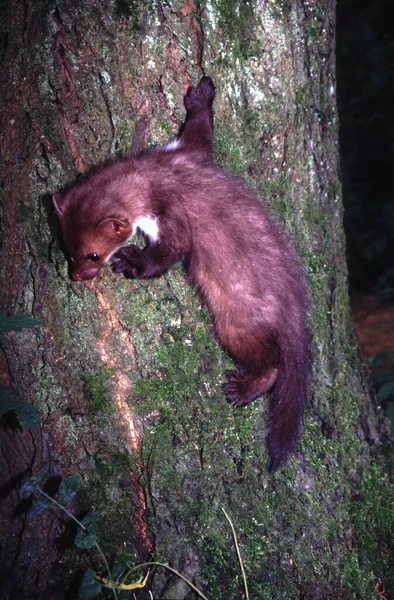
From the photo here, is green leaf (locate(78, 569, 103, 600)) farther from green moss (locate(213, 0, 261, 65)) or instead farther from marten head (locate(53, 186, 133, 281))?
green moss (locate(213, 0, 261, 65))

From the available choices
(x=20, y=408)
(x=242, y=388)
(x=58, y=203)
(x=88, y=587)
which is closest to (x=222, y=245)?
(x=242, y=388)

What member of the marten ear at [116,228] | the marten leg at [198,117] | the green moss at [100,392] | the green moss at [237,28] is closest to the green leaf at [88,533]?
the green moss at [100,392]

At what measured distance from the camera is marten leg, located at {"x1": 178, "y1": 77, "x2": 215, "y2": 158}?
2660 millimetres

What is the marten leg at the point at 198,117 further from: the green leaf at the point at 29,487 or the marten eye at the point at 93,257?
the green leaf at the point at 29,487

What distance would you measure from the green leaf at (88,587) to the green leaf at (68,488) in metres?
0.32

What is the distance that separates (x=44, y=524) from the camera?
8.41 feet

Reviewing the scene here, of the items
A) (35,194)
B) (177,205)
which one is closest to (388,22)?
(177,205)

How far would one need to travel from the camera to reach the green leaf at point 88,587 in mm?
2297

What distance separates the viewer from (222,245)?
2.92 m

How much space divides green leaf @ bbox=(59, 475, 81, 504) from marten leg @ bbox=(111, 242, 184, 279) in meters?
0.96

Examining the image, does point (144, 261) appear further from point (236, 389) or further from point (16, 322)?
point (236, 389)

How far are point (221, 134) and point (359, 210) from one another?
7.13 m

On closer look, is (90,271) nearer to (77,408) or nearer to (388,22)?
(77,408)

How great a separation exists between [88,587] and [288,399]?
128 cm
